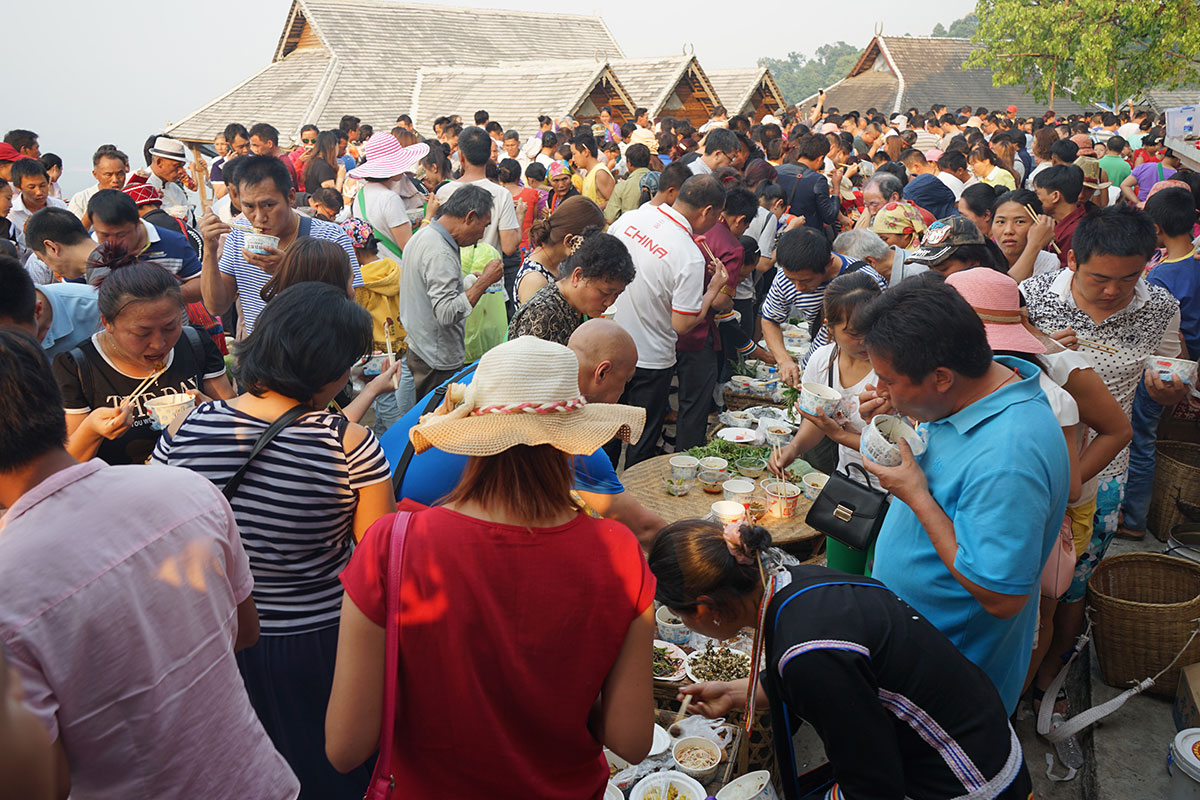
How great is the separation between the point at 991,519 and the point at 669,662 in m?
1.50

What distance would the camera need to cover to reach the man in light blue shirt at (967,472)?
1.97m

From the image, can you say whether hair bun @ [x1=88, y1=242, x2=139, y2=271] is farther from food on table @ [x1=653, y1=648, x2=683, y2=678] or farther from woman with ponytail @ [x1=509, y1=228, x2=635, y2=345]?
food on table @ [x1=653, y1=648, x2=683, y2=678]

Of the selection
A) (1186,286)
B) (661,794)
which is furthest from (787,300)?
(661,794)

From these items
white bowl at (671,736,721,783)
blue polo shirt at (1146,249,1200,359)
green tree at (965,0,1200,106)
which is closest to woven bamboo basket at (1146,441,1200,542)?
blue polo shirt at (1146,249,1200,359)

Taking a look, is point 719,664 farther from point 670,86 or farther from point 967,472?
point 670,86

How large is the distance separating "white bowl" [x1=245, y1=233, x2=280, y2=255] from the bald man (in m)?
1.81

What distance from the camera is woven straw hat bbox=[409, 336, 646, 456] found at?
61.6 inches

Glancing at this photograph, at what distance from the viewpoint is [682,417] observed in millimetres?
5562

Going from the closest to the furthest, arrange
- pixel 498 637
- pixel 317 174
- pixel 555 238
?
pixel 498 637
pixel 555 238
pixel 317 174

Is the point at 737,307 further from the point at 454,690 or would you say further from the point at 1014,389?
the point at 454,690

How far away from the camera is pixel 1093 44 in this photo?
17250 mm

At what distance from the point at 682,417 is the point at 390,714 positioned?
4.21 meters

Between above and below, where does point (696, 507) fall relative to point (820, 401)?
below

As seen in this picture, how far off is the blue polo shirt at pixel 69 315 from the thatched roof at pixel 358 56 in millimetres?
15727
